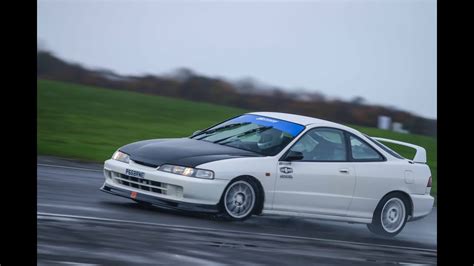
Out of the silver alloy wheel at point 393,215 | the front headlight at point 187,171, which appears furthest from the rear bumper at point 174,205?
the silver alloy wheel at point 393,215

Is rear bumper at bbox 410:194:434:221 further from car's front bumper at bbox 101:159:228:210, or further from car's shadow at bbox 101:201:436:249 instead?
car's front bumper at bbox 101:159:228:210

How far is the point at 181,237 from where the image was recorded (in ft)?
26.6

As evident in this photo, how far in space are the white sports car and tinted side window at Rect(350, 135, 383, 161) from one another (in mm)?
12

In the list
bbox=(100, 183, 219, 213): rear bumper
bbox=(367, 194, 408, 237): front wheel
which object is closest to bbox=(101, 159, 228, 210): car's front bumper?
bbox=(100, 183, 219, 213): rear bumper

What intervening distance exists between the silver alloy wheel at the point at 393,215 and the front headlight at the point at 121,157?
3.13m

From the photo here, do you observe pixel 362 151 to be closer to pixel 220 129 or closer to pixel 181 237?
pixel 220 129

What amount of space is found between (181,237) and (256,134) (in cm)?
186

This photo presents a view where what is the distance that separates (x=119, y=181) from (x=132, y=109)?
95.1 inches

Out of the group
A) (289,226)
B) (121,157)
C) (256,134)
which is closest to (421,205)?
(289,226)

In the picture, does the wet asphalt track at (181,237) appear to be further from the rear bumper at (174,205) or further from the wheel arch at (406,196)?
the wheel arch at (406,196)

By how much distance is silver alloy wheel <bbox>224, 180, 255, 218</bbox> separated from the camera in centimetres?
888

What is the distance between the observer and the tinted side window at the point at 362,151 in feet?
32.3
